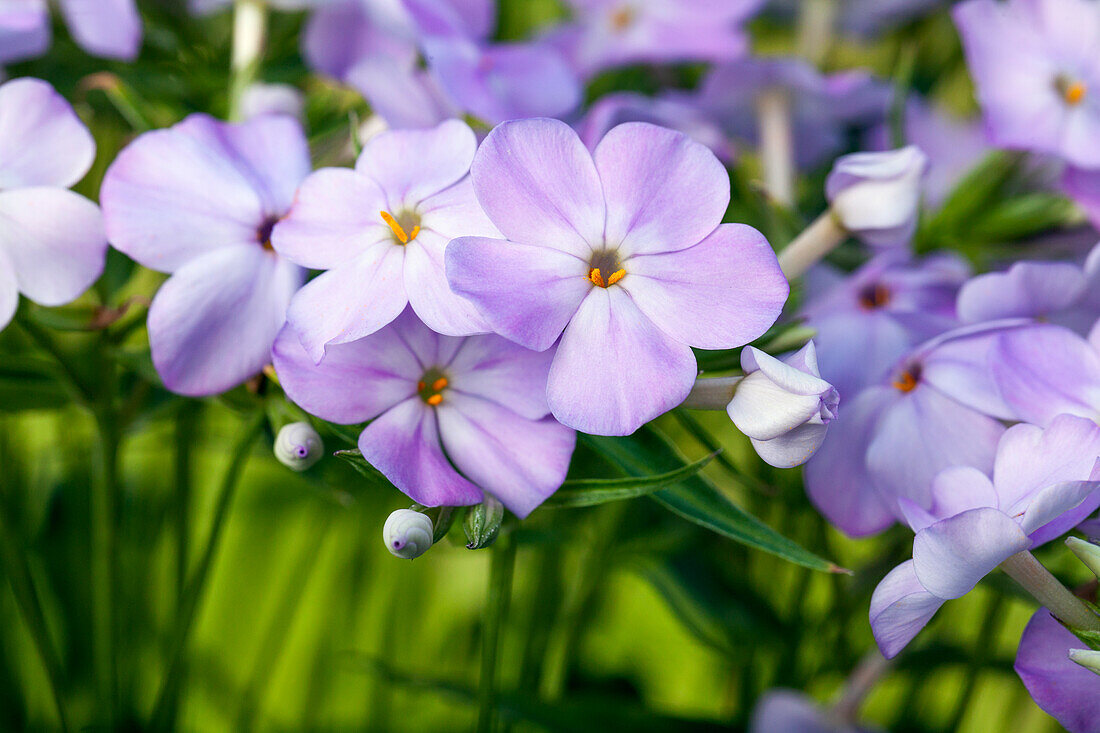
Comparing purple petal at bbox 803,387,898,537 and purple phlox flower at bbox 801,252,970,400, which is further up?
purple phlox flower at bbox 801,252,970,400

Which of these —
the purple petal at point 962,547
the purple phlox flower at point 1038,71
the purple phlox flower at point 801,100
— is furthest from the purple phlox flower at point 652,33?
the purple petal at point 962,547

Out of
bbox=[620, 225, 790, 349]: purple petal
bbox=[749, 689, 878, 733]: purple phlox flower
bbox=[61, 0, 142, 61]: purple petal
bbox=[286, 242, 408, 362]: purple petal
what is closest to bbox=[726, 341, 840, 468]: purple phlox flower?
bbox=[620, 225, 790, 349]: purple petal

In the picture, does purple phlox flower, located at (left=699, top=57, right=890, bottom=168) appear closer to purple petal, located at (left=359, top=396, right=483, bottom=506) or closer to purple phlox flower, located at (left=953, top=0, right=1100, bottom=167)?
purple phlox flower, located at (left=953, top=0, right=1100, bottom=167)

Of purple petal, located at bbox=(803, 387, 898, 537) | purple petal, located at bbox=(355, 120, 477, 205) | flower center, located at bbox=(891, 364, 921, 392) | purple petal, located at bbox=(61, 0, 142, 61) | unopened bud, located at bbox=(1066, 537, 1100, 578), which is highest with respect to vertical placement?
purple petal, located at bbox=(355, 120, 477, 205)

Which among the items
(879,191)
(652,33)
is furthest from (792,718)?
(652,33)

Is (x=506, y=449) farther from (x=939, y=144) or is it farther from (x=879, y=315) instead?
(x=939, y=144)

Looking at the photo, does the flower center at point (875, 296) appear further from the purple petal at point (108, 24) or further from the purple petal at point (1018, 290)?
the purple petal at point (108, 24)

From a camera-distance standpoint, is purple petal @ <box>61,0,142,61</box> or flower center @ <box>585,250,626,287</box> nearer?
flower center @ <box>585,250,626,287</box>
